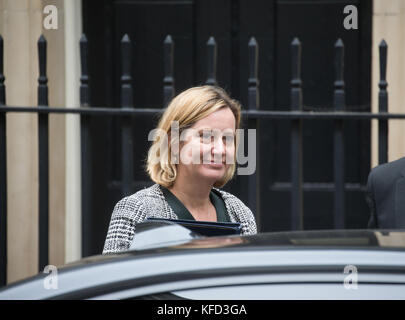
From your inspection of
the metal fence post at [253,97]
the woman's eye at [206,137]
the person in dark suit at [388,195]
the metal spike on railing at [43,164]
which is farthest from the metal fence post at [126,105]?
the woman's eye at [206,137]

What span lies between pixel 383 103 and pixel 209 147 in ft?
6.14

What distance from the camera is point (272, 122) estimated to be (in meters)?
5.67

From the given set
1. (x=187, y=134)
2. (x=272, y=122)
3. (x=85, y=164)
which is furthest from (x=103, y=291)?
(x=272, y=122)

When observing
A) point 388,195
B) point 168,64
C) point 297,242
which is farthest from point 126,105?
point 297,242

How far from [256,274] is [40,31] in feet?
13.1

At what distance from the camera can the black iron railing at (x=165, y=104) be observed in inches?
162

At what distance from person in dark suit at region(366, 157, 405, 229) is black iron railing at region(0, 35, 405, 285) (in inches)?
30.5

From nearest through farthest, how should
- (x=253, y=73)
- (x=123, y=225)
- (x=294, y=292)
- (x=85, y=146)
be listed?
(x=294, y=292) → (x=123, y=225) → (x=253, y=73) → (x=85, y=146)

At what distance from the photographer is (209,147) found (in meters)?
2.56

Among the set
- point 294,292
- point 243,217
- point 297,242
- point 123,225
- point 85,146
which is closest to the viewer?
point 294,292

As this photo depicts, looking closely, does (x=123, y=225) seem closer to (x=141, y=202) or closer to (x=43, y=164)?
(x=141, y=202)

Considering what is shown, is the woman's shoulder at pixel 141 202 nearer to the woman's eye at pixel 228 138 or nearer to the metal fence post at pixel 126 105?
the woman's eye at pixel 228 138

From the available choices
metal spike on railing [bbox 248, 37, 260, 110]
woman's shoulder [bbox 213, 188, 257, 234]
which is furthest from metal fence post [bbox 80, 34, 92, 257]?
woman's shoulder [bbox 213, 188, 257, 234]

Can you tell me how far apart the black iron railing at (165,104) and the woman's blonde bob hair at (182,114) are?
1.25 metres
